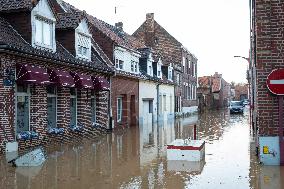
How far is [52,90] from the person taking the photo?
17969 millimetres

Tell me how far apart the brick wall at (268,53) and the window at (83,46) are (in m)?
11.7

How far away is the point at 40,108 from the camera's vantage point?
53.9 feet

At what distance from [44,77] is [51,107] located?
8.45ft

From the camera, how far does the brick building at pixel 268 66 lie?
11.1m

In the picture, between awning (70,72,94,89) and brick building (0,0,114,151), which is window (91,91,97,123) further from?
awning (70,72,94,89)

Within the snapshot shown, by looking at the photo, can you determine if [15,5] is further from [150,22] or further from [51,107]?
[150,22]

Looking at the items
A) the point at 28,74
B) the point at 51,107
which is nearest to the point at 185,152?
the point at 28,74

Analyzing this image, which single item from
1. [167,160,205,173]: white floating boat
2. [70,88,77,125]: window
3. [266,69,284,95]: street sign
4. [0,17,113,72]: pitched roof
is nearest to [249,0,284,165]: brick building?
[266,69,284,95]: street sign

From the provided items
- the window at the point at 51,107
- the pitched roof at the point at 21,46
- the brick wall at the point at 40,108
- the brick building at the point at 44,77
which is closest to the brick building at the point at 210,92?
the brick wall at the point at 40,108

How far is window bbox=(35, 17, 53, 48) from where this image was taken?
16984 mm

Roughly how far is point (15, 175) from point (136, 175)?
10.6 feet

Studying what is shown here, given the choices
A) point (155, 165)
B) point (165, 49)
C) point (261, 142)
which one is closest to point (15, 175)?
point (155, 165)

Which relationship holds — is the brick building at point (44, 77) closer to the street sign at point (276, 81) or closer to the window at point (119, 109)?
the window at point (119, 109)

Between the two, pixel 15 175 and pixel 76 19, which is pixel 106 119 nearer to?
pixel 76 19
